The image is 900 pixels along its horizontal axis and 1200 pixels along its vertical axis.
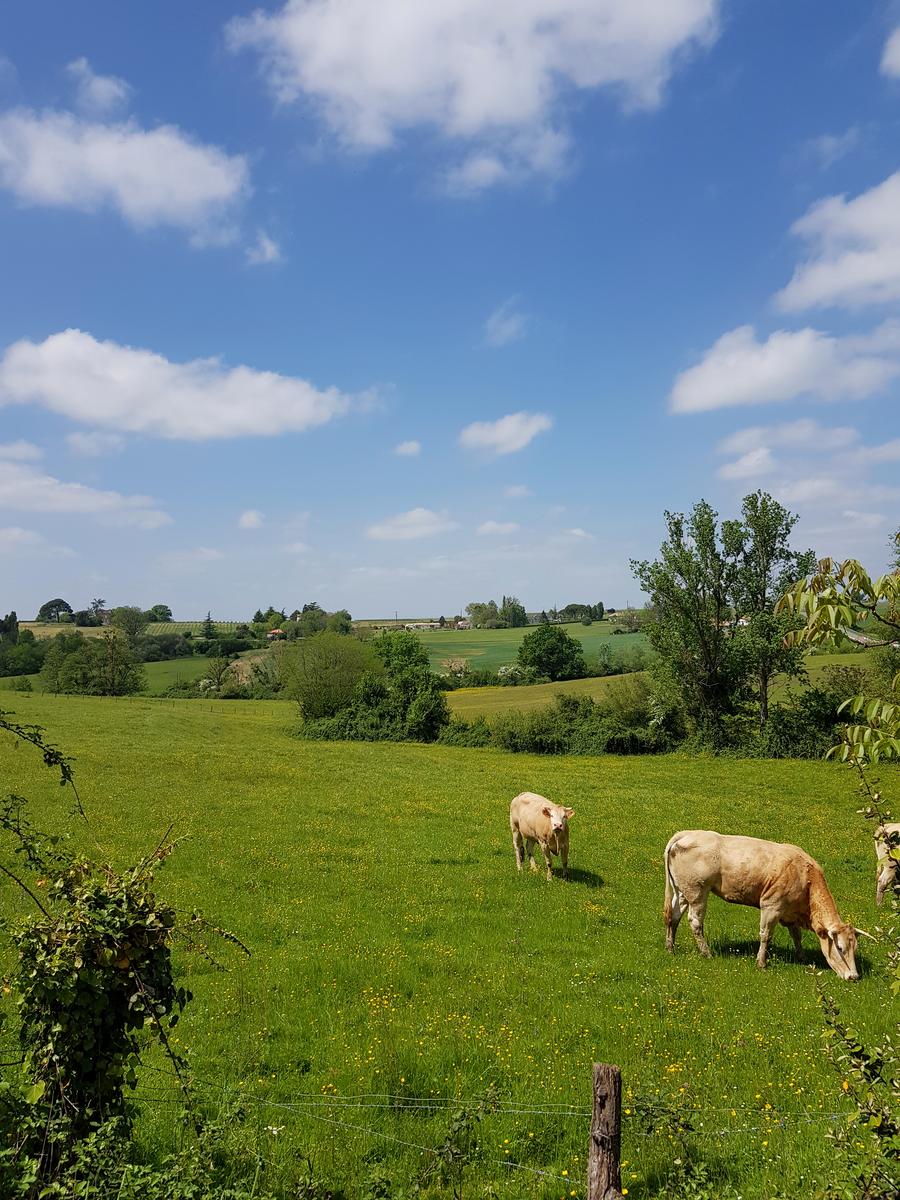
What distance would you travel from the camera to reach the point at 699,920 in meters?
13.1

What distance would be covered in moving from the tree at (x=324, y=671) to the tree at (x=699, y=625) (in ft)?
90.1

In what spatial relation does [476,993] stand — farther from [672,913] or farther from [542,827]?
[542,827]

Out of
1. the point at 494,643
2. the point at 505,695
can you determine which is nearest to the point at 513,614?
the point at 494,643

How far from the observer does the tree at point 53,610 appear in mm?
185125

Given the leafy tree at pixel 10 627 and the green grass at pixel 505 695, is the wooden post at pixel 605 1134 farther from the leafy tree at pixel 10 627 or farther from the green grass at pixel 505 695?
the leafy tree at pixel 10 627

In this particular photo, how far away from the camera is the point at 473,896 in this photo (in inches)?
639

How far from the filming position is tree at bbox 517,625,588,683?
87750 millimetres

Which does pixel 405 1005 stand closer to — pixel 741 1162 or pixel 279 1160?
pixel 279 1160

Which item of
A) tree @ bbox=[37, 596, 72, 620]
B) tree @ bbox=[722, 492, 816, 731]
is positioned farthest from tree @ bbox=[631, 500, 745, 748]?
tree @ bbox=[37, 596, 72, 620]

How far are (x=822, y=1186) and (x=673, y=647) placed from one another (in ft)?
121

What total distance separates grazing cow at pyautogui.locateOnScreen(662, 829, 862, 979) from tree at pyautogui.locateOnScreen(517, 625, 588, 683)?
73868mm

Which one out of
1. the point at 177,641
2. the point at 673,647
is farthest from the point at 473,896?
the point at 177,641

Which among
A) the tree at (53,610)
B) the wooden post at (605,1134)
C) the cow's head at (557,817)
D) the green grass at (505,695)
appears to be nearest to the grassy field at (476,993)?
the wooden post at (605,1134)

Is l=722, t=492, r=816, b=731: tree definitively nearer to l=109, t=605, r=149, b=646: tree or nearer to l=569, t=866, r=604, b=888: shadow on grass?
l=569, t=866, r=604, b=888: shadow on grass
